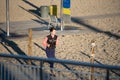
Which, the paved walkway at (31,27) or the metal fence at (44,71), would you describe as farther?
the paved walkway at (31,27)

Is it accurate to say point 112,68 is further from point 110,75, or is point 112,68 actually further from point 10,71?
point 10,71

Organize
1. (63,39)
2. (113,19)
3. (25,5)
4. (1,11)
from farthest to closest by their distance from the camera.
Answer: (25,5), (1,11), (113,19), (63,39)

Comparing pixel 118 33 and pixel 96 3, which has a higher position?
pixel 96 3

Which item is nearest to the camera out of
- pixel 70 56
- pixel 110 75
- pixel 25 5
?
pixel 110 75

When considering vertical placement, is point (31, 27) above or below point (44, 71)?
above

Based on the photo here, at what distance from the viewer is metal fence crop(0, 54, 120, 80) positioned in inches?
268

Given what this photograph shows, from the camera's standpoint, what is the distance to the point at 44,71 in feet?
24.2

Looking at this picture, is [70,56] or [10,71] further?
[70,56]

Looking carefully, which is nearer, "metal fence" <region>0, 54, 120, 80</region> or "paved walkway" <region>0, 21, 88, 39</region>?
"metal fence" <region>0, 54, 120, 80</region>

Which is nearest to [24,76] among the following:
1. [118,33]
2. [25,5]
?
[118,33]

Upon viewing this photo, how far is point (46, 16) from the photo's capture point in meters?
27.1

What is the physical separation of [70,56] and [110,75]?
1010cm

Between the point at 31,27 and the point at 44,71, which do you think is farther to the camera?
the point at 31,27

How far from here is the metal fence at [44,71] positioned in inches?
268
